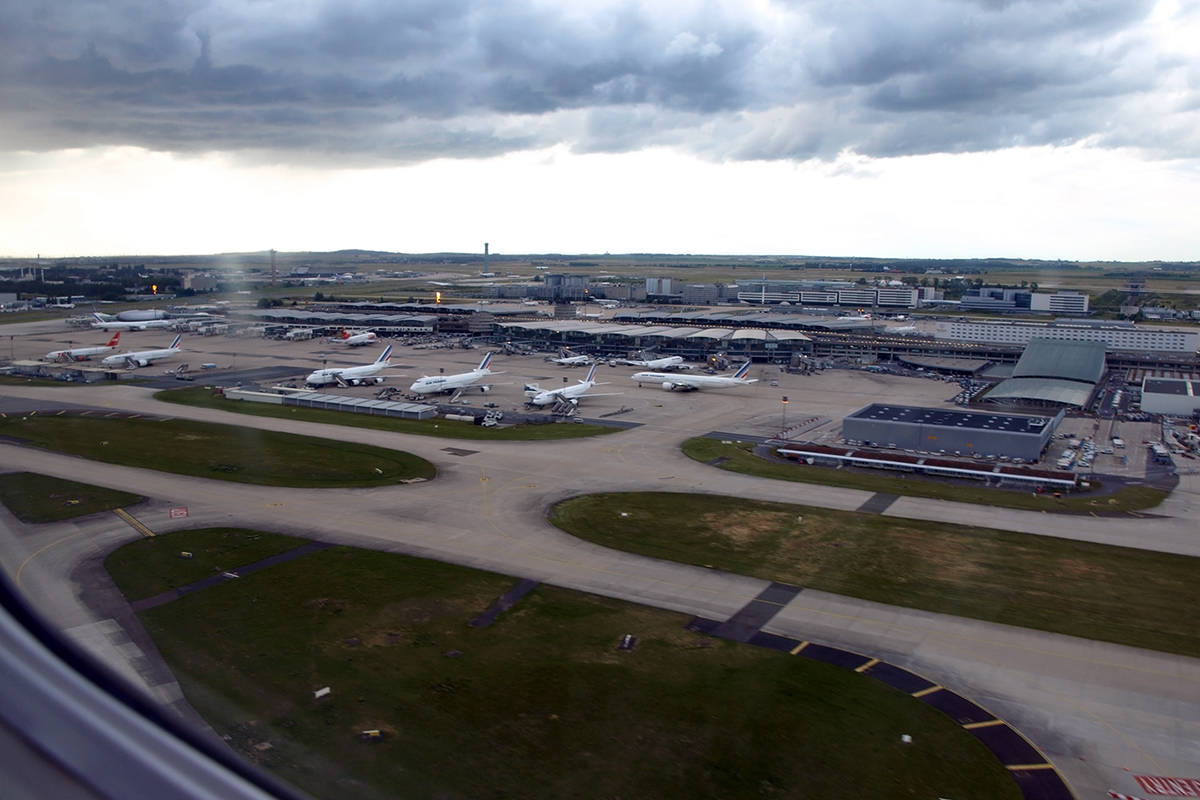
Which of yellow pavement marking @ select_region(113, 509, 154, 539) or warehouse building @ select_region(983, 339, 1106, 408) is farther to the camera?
warehouse building @ select_region(983, 339, 1106, 408)

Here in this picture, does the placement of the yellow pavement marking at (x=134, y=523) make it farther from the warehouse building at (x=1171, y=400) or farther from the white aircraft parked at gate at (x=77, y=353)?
the warehouse building at (x=1171, y=400)

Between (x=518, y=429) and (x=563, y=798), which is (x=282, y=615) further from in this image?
(x=518, y=429)

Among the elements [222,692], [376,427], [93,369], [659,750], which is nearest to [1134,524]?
[659,750]

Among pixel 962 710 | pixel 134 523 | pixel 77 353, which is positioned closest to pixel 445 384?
pixel 134 523

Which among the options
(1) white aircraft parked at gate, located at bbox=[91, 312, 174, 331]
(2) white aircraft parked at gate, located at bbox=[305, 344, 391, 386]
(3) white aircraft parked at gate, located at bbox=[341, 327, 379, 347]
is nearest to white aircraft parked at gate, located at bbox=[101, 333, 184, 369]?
(2) white aircraft parked at gate, located at bbox=[305, 344, 391, 386]

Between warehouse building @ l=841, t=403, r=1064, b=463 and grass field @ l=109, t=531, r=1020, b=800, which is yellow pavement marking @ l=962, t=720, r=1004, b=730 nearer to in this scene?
grass field @ l=109, t=531, r=1020, b=800

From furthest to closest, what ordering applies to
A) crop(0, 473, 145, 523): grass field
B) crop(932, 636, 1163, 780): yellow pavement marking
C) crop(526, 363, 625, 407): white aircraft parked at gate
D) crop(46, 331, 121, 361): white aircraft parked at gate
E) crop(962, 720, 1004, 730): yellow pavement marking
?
1. crop(46, 331, 121, 361): white aircraft parked at gate
2. crop(526, 363, 625, 407): white aircraft parked at gate
3. crop(962, 720, 1004, 730): yellow pavement marking
4. crop(932, 636, 1163, 780): yellow pavement marking
5. crop(0, 473, 145, 523): grass field
